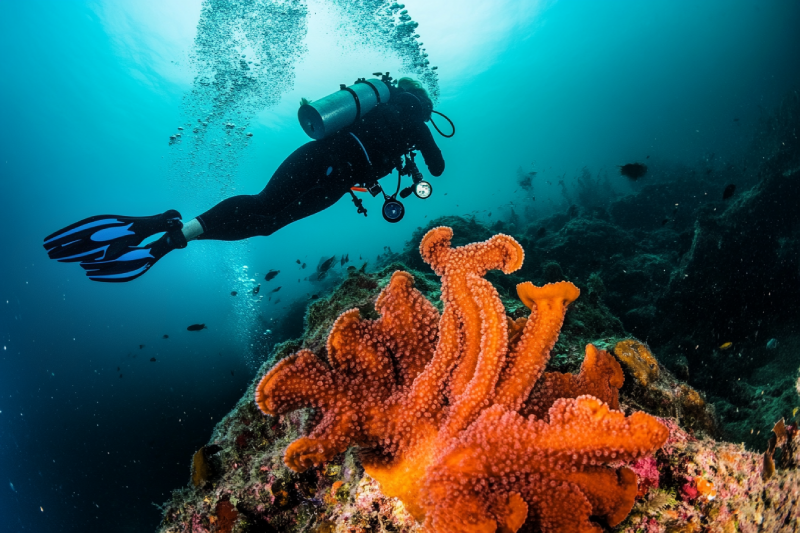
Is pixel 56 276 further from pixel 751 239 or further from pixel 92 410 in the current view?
pixel 751 239

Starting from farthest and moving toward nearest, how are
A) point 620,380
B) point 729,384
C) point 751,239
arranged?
point 751,239 → point 729,384 → point 620,380

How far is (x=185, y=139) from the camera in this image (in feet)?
195

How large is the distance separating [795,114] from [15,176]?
92750 millimetres

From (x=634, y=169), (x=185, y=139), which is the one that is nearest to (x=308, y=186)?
(x=634, y=169)

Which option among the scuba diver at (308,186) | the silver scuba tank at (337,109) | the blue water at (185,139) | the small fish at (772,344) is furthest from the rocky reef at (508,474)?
the blue water at (185,139)

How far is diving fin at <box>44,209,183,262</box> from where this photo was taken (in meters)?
4.49

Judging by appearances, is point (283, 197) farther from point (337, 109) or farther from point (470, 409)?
point (470, 409)

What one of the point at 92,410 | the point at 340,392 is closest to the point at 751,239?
the point at 340,392

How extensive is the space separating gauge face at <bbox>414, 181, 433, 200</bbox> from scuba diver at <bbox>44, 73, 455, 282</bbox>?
2 cm

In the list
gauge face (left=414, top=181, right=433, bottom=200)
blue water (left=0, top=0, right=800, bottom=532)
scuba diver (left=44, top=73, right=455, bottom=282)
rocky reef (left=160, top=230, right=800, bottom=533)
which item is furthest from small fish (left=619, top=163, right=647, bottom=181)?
blue water (left=0, top=0, right=800, bottom=532)

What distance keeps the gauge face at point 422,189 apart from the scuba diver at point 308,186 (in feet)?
0.06

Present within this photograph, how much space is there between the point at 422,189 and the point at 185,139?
69.5m

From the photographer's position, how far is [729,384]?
5.13 metres

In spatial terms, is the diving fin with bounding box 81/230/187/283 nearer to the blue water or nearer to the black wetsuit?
the black wetsuit
